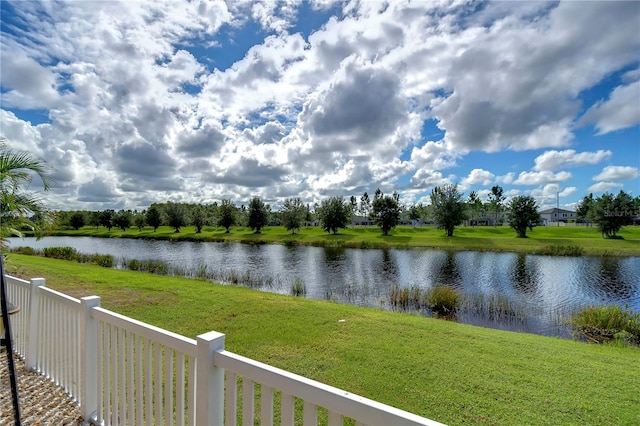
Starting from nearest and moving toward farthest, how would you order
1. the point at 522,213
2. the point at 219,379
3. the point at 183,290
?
the point at 219,379
the point at 183,290
the point at 522,213

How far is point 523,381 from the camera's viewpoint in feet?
14.0

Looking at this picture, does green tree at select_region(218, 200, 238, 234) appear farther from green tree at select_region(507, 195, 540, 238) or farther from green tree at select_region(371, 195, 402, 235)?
green tree at select_region(507, 195, 540, 238)

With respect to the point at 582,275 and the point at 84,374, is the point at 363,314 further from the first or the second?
the point at 582,275

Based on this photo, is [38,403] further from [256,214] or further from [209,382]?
[256,214]

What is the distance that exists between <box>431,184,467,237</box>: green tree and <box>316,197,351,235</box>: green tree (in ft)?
45.9

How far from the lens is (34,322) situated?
4.20 meters

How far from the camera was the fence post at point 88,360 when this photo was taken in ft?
10.3

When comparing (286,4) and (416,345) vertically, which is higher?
(286,4)

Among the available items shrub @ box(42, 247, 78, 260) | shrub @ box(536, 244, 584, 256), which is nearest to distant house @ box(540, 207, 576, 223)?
shrub @ box(536, 244, 584, 256)

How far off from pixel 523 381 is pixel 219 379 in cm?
429

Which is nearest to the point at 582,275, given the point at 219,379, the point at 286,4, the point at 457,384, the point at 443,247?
the point at 443,247

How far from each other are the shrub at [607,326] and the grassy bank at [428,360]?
285 centimetres

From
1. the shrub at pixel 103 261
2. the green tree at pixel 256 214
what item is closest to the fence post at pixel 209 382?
the shrub at pixel 103 261

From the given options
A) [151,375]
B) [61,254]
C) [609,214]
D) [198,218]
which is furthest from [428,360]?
[198,218]
